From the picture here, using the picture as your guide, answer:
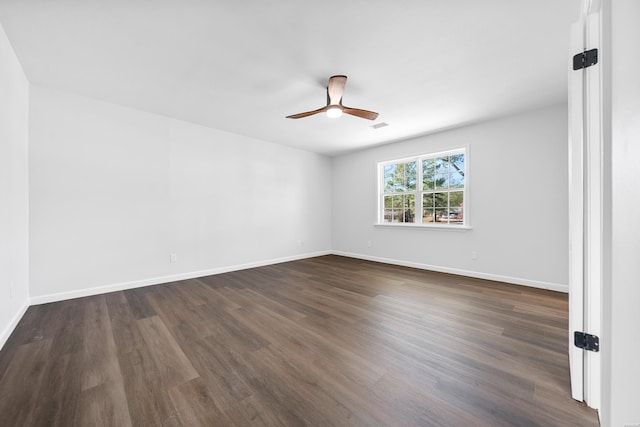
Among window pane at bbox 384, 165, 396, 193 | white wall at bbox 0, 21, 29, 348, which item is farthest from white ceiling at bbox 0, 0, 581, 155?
window pane at bbox 384, 165, 396, 193

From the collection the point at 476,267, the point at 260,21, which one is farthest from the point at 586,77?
the point at 476,267

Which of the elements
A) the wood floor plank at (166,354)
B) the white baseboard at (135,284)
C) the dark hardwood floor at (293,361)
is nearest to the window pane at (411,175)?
the dark hardwood floor at (293,361)

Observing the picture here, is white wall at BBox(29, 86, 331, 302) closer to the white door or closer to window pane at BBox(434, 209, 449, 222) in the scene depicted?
window pane at BBox(434, 209, 449, 222)

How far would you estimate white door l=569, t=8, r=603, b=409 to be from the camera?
1.24 metres

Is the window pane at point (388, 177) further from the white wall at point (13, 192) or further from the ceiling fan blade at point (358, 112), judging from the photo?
the white wall at point (13, 192)

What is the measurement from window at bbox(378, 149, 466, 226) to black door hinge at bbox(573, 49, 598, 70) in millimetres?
3061

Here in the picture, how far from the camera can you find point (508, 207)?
372 centimetres

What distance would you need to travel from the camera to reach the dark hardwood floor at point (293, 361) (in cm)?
133

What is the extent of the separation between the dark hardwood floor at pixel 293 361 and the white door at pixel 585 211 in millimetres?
229

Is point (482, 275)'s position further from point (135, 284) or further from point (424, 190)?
point (135, 284)

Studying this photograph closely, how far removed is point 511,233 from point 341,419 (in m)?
3.71

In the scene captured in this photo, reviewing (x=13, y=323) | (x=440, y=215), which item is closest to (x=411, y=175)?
(x=440, y=215)

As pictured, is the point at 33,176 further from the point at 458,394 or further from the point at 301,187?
the point at 458,394

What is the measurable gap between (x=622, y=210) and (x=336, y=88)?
2.46 metres
